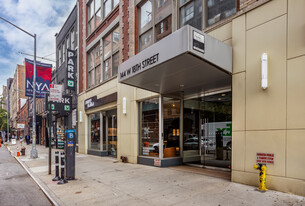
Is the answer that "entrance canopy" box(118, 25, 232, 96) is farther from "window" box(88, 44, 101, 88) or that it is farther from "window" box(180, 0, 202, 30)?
"window" box(88, 44, 101, 88)

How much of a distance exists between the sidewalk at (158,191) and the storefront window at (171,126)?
5.90 feet

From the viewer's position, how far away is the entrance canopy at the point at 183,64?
5.38m

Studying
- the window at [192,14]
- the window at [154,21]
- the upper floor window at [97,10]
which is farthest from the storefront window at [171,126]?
the upper floor window at [97,10]

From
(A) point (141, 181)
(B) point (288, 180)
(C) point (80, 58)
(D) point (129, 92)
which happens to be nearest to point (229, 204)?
(B) point (288, 180)

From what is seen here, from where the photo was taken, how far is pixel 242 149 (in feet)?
20.3

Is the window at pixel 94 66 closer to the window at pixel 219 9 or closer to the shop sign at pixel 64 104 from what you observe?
the shop sign at pixel 64 104

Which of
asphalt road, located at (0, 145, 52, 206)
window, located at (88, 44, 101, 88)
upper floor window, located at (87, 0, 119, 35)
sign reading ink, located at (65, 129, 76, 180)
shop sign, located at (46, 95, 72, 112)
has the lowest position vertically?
asphalt road, located at (0, 145, 52, 206)

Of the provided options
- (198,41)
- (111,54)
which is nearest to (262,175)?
(198,41)

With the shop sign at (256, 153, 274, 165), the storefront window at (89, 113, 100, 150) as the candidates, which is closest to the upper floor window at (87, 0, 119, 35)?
the storefront window at (89, 113, 100, 150)

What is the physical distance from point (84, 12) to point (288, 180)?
17887 millimetres

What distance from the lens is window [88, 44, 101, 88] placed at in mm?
15844

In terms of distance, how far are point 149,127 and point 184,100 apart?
7.07ft

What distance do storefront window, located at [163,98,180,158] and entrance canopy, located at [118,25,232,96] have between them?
5.02 feet

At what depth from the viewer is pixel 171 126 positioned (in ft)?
32.9
